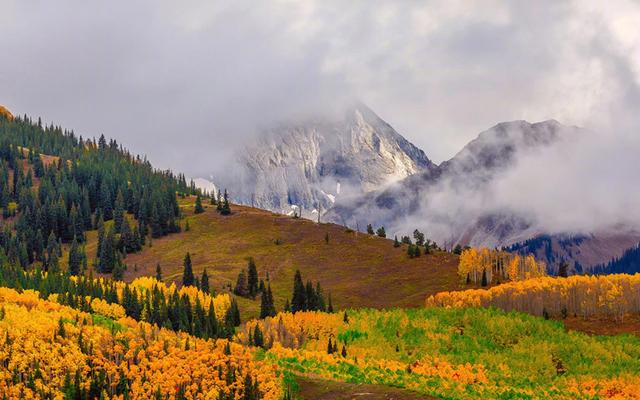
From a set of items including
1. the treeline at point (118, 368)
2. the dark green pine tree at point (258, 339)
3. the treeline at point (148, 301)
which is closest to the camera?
the treeline at point (118, 368)

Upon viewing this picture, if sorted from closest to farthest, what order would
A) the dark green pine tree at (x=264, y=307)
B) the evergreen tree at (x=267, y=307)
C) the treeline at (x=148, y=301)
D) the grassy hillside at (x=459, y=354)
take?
the grassy hillside at (x=459, y=354) → the treeline at (x=148, y=301) → the evergreen tree at (x=267, y=307) → the dark green pine tree at (x=264, y=307)

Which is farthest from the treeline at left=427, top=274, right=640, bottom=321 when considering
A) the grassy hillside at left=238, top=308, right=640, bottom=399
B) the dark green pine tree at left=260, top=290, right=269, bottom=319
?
the dark green pine tree at left=260, top=290, right=269, bottom=319

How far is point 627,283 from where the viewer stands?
521ft

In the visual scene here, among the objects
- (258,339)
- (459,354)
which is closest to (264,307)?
(258,339)

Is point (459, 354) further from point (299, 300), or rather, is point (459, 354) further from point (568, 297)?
point (299, 300)

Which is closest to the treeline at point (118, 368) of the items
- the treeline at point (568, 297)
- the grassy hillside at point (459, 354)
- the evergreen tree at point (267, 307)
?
the grassy hillside at point (459, 354)

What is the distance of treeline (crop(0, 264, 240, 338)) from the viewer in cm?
15825

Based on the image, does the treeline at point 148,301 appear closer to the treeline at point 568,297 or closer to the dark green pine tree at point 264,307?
the dark green pine tree at point 264,307

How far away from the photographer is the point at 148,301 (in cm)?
16988

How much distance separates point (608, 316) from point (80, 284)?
114163 mm

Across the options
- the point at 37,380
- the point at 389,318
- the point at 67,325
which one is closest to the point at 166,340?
the point at 67,325

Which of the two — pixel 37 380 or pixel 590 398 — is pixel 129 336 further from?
pixel 590 398

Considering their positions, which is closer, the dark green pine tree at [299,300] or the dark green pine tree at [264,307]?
the dark green pine tree at [264,307]

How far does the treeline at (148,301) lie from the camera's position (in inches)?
6230
